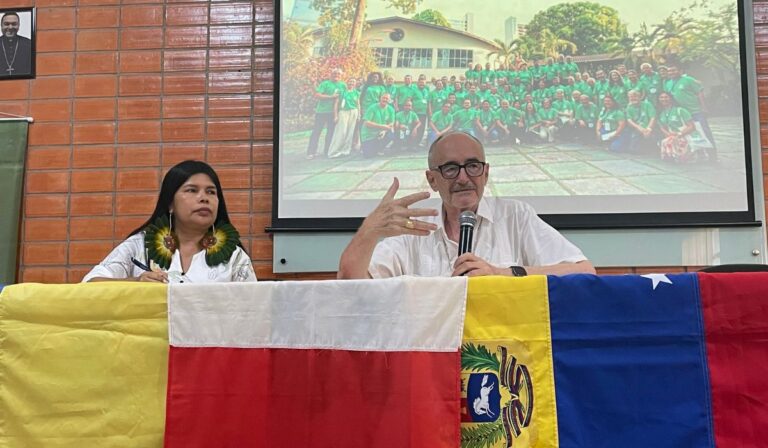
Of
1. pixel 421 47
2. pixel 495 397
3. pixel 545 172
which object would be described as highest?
pixel 421 47

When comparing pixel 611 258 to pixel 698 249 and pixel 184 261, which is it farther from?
pixel 184 261

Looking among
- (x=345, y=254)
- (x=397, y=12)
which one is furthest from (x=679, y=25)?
(x=345, y=254)

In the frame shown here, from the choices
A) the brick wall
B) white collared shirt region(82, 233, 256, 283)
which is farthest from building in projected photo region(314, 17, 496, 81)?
white collared shirt region(82, 233, 256, 283)

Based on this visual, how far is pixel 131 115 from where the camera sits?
280 centimetres

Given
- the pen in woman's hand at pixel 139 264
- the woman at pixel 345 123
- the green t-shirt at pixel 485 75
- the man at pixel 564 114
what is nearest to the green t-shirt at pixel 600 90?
the man at pixel 564 114

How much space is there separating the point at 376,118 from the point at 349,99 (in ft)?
0.47

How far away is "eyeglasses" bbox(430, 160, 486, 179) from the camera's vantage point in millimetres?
1852

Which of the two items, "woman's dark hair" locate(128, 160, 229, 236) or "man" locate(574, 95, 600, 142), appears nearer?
"woman's dark hair" locate(128, 160, 229, 236)

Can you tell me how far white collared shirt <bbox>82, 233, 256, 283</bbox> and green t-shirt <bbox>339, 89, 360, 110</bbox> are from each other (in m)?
0.88

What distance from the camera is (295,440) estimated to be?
1.17 metres

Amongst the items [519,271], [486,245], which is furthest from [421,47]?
[519,271]

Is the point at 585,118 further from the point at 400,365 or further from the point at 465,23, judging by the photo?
the point at 400,365

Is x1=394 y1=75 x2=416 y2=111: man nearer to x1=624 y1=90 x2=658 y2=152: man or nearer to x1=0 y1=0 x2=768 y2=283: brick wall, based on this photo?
x1=0 y1=0 x2=768 y2=283: brick wall

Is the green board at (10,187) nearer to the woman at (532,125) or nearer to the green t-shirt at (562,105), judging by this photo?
the woman at (532,125)
